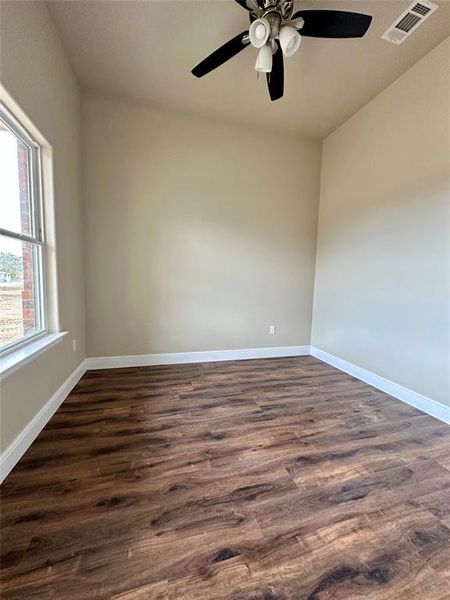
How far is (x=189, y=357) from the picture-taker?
11.1 ft

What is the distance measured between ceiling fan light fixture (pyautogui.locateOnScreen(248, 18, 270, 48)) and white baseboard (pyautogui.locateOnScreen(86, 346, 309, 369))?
2935mm

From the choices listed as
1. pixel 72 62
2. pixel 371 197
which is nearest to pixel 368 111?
pixel 371 197

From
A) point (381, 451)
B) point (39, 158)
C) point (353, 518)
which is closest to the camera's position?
point (353, 518)

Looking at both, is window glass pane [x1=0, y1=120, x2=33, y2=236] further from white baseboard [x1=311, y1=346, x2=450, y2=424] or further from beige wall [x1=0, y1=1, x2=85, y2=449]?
white baseboard [x1=311, y1=346, x2=450, y2=424]

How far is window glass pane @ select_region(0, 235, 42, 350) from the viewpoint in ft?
5.38

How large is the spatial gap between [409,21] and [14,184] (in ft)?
10.2

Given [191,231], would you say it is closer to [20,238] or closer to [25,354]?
[20,238]

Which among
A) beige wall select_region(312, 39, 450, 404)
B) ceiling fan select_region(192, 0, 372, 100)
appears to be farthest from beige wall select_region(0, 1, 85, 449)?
beige wall select_region(312, 39, 450, 404)

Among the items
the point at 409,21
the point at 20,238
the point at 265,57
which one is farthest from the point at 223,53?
the point at 20,238

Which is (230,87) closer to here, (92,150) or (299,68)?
(299,68)

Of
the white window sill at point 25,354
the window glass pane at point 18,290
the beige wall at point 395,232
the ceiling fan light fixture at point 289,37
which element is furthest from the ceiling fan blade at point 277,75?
the white window sill at point 25,354

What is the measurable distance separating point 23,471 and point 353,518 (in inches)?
70.2

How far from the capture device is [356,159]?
308 centimetres

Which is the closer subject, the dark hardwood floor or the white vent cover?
the dark hardwood floor
